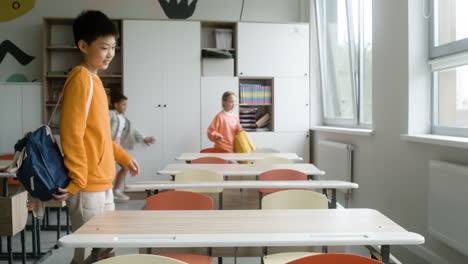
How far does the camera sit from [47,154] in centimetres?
171

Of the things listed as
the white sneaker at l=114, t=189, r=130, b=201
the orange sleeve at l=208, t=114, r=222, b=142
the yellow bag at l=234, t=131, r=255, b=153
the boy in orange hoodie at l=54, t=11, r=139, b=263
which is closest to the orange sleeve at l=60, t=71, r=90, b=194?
the boy in orange hoodie at l=54, t=11, r=139, b=263

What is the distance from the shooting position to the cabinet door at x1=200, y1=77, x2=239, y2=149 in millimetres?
6078

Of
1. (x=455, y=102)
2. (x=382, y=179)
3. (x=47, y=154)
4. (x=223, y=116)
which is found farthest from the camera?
(x=223, y=116)

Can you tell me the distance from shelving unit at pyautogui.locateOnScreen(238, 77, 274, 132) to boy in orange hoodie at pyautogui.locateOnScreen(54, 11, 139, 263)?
4280 mm

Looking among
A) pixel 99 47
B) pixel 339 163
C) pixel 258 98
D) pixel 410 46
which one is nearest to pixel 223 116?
pixel 258 98

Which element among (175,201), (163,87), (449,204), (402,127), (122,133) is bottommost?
(449,204)

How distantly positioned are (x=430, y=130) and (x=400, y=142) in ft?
0.81

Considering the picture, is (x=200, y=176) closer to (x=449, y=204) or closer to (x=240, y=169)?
(x=240, y=169)

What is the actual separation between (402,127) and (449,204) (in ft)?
3.04

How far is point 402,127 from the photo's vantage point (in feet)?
11.3

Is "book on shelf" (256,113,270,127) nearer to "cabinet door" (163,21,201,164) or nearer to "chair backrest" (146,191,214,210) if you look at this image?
"cabinet door" (163,21,201,164)

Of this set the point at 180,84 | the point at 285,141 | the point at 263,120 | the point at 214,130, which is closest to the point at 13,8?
the point at 180,84

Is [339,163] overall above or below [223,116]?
below

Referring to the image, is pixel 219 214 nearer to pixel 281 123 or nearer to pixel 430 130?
pixel 430 130
